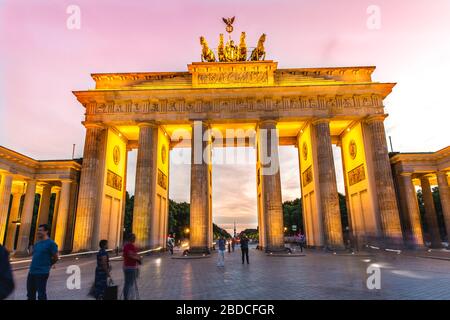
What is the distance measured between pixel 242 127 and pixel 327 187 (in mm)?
11053

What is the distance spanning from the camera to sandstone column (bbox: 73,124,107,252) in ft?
76.5

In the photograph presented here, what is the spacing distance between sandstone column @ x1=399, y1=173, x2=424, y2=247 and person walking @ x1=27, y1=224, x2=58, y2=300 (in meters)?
27.8

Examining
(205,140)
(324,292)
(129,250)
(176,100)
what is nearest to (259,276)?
(324,292)

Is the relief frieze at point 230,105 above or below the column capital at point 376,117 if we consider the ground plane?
above

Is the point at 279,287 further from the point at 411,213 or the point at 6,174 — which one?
the point at 6,174

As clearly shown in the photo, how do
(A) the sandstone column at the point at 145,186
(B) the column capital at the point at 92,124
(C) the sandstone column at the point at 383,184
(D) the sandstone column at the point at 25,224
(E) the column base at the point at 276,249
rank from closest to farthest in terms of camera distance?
(E) the column base at the point at 276,249 < (C) the sandstone column at the point at 383,184 < (A) the sandstone column at the point at 145,186 < (B) the column capital at the point at 92,124 < (D) the sandstone column at the point at 25,224

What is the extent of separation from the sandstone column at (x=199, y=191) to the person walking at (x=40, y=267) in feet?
59.3

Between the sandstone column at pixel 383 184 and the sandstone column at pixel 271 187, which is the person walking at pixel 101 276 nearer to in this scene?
the sandstone column at pixel 271 187

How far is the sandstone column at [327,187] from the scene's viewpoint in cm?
2342

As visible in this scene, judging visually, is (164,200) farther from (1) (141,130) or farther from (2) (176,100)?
(2) (176,100)

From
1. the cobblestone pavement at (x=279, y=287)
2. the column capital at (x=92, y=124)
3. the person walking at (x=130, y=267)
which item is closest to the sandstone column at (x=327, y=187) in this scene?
the cobblestone pavement at (x=279, y=287)

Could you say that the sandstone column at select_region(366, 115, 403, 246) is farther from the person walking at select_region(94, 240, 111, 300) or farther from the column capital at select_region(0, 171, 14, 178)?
the column capital at select_region(0, 171, 14, 178)
